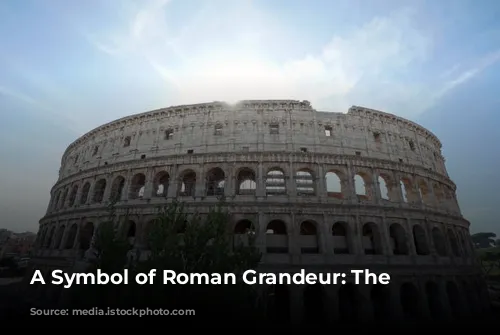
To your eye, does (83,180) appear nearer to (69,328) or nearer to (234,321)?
(69,328)

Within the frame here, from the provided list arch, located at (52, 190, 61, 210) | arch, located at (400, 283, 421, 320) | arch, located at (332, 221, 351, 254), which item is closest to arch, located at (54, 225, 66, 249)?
arch, located at (52, 190, 61, 210)

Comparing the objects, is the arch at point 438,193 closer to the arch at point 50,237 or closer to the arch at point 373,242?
the arch at point 373,242

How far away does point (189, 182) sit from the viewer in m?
23.6

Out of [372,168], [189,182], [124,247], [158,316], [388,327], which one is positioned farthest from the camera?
[189,182]

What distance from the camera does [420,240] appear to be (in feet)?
71.6

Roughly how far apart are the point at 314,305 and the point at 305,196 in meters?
7.82

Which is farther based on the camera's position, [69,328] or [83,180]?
[83,180]

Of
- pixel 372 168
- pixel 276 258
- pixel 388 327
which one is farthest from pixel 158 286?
pixel 372 168

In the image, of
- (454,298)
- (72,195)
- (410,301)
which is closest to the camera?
(410,301)

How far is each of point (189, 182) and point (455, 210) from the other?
25.6m

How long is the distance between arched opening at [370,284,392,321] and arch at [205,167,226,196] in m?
13.8

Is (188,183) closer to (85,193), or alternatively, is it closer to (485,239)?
(85,193)

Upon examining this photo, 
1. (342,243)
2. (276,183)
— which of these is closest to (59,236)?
(276,183)

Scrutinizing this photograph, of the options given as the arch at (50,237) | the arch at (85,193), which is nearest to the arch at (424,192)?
the arch at (85,193)
